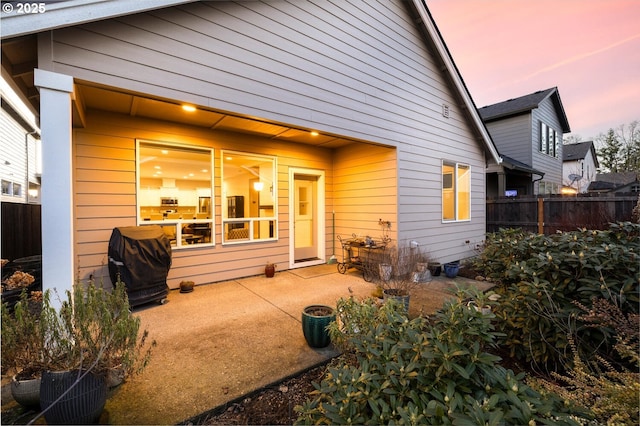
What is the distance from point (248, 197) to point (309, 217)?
1.73 m

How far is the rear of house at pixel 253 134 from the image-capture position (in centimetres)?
295

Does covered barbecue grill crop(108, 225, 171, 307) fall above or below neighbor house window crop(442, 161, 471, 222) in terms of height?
below

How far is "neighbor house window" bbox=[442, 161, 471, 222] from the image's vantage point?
733 centimetres

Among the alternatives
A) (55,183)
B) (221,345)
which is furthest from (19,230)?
→ (221,345)

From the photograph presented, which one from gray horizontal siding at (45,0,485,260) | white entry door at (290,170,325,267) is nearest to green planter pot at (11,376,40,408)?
gray horizontal siding at (45,0,485,260)

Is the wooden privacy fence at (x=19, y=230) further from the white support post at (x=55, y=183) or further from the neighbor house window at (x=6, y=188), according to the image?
the neighbor house window at (x=6, y=188)

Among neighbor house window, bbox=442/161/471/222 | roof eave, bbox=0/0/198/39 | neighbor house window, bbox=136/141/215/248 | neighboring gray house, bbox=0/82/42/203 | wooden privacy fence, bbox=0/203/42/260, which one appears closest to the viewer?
roof eave, bbox=0/0/198/39

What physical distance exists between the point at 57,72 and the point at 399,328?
12.6ft

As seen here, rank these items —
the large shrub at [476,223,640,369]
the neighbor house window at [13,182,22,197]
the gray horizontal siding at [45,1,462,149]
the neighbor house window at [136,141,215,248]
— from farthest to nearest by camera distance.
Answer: the neighbor house window at [13,182,22,197]
the neighbor house window at [136,141,215,248]
the gray horizontal siding at [45,1,462,149]
the large shrub at [476,223,640,369]

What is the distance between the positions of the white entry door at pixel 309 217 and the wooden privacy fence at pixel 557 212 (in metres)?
5.68

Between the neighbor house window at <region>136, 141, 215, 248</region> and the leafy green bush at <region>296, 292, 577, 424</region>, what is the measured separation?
436 centimetres

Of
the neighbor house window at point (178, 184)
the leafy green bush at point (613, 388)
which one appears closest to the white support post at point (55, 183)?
the neighbor house window at point (178, 184)

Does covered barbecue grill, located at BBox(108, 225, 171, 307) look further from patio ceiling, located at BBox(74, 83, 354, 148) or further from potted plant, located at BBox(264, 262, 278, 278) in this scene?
potted plant, located at BBox(264, 262, 278, 278)

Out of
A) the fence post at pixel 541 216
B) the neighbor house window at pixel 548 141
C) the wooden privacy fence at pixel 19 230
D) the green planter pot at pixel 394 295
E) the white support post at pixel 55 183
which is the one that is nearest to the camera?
the white support post at pixel 55 183
